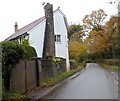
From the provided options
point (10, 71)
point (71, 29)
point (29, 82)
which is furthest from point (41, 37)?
point (71, 29)

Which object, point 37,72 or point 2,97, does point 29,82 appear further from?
point 2,97

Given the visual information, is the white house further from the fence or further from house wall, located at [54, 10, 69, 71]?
the fence

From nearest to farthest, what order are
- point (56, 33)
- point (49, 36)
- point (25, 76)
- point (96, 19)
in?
point (25, 76) < point (49, 36) < point (56, 33) < point (96, 19)

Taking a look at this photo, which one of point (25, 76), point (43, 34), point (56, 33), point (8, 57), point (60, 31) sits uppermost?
point (60, 31)

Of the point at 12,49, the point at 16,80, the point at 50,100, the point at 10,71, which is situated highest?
the point at 12,49

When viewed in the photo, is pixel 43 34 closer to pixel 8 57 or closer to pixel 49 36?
pixel 49 36

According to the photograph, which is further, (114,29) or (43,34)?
(114,29)

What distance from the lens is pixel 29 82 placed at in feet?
28.0

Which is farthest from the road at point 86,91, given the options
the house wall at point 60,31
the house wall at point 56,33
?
the house wall at point 60,31

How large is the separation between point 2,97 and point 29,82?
2.70m

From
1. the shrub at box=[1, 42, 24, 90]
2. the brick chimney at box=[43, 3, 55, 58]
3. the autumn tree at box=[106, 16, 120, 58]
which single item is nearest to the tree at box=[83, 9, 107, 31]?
the autumn tree at box=[106, 16, 120, 58]

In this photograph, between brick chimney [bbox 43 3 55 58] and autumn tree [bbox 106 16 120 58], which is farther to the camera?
autumn tree [bbox 106 16 120 58]

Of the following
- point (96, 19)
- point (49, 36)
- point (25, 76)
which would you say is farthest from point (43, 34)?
point (96, 19)

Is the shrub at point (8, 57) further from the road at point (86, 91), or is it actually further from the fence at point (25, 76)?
the road at point (86, 91)
